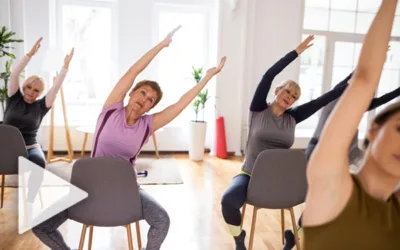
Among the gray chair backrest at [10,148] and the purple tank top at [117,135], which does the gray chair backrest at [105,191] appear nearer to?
the purple tank top at [117,135]

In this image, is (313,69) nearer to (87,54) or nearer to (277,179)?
(87,54)

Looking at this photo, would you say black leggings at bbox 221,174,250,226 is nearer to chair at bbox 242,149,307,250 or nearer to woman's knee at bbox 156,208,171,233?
chair at bbox 242,149,307,250

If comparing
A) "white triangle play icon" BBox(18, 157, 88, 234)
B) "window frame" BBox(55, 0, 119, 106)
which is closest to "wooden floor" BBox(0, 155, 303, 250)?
"white triangle play icon" BBox(18, 157, 88, 234)

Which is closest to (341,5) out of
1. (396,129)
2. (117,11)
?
(117,11)

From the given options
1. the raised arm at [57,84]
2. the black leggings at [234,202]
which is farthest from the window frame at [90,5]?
the black leggings at [234,202]

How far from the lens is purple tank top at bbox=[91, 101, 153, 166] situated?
1.98m

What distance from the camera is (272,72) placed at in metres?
2.24

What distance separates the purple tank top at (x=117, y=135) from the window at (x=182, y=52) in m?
3.90

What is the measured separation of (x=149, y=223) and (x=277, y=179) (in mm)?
806

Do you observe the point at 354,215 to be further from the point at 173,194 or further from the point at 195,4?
the point at 195,4

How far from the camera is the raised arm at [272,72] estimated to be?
223 cm

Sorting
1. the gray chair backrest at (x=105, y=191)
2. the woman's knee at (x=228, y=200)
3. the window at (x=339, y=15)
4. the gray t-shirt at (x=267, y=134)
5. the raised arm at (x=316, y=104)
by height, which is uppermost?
the window at (x=339, y=15)

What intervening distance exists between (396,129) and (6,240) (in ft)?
8.95

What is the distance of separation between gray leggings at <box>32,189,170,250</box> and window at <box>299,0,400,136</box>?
5.05 metres
